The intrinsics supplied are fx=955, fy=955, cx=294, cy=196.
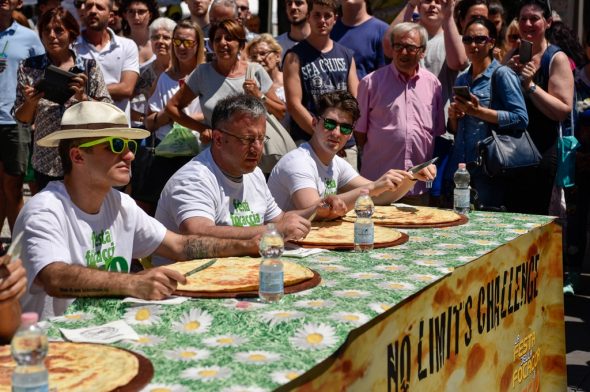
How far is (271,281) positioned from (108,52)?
4.45 metres

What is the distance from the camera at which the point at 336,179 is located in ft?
17.6

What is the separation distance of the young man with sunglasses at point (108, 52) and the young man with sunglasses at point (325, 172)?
7.36 ft

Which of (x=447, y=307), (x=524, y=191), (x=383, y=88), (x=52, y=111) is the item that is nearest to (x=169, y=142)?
(x=52, y=111)

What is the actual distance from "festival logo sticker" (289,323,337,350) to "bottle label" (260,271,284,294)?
0.27 meters

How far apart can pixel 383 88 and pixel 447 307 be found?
299 centimetres

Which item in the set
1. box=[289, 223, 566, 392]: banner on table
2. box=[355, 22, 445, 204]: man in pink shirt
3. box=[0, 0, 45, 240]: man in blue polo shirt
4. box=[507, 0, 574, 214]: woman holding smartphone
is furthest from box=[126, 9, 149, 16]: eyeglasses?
box=[289, 223, 566, 392]: banner on table

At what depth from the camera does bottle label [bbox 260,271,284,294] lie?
298cm

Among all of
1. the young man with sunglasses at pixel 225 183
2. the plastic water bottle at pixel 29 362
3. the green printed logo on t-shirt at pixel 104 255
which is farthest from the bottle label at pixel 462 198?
the plastic water bottle at pixel 29 362

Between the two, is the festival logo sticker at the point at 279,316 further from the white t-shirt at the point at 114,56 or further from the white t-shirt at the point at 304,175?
the white t-shirt at the point at 114,56

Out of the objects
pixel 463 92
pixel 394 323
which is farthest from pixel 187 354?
pixel 463 92

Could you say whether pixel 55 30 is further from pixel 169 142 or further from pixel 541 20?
pixel 541 20

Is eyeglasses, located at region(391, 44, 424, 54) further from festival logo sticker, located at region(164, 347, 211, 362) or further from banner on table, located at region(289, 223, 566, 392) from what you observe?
festival logo sticker, located at region(164, 347, 211, 362)

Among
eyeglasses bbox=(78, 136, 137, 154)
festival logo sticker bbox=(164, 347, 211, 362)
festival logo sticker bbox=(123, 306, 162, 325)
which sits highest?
eyeglasses bbox=(78, 136, 137, 154)

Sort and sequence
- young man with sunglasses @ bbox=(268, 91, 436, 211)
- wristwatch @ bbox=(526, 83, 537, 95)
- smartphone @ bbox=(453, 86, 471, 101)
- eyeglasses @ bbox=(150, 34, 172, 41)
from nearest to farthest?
1. young man with sunglasses @ bbox=(268, 91, 436, 211)
2. smartphone @ bbox=(453, 86, 471, 101)
3. wristwatch @ bbox=(526, 83, 537, 95)
4. eyeglasses @ bbox=(150, 34, 172, 41)
